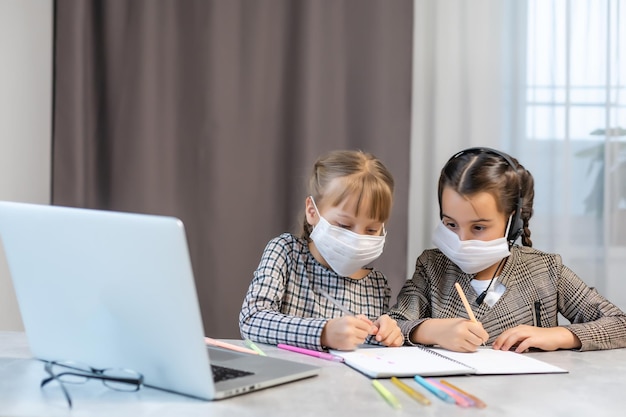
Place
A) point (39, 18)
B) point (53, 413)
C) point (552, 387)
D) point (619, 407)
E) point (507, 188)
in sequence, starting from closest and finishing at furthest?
1. point (53, 413)
2. point (619, 407)
3. point (552, 387)
4. point (507, 188)
5. point (39, 18)

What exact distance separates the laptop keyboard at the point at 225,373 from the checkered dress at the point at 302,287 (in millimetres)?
491

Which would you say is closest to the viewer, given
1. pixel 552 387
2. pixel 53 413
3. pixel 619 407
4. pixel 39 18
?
pixel 53 413

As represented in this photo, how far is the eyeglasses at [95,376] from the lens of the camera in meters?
0.97

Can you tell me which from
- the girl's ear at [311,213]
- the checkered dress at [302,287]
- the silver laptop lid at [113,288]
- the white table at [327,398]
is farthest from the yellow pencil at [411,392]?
the girl's ear at [311,213]

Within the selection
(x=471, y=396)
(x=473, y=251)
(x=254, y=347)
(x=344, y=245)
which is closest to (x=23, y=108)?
(x=344, y=245)

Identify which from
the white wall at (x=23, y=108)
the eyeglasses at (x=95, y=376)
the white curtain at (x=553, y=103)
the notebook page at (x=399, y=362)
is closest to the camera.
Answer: the eyeglasses at (x=95, y=376)

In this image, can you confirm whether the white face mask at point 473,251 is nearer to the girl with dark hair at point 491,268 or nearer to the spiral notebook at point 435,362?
the girl with dark hair at point 491,268

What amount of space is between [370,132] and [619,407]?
4.72 feet

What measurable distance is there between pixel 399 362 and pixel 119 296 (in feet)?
1.56

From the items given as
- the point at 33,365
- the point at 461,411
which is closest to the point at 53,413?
the point at 33,365

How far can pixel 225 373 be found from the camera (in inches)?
40.1

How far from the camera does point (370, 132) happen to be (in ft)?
7.57

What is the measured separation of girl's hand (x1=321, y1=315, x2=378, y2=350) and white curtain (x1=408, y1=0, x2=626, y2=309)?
3.69ft

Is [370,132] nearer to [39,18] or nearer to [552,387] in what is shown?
[39,18]
